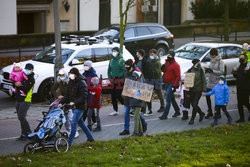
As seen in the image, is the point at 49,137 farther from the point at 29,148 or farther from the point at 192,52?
the point at 192,52

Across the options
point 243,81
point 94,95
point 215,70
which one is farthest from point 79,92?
point 243,81

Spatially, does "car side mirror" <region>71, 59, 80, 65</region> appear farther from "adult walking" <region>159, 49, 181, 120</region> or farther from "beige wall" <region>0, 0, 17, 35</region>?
"beige wall" <region>0, 0, 17, 35</region>

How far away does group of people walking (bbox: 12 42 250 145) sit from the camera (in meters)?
9.48

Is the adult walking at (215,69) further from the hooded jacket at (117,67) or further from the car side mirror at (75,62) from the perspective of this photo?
the car side mirror at (75,62)

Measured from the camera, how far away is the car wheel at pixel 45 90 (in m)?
14.3

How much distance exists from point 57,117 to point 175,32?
24.4 m

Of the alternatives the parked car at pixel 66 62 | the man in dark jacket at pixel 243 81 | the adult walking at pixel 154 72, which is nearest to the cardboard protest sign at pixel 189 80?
the man in dark jacket at pixel 243 81

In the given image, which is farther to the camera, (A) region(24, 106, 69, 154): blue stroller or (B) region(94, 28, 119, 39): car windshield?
(B) region(94, 28, 119, 39): car windshield

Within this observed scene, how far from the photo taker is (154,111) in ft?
43.7

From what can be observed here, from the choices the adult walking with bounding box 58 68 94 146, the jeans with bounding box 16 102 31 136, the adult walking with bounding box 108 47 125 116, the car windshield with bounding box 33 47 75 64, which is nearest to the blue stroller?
the adult walking with bounding box 58 68 94 146

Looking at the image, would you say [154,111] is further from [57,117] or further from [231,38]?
[231,38]

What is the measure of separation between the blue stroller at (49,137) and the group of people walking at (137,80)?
1.29ft

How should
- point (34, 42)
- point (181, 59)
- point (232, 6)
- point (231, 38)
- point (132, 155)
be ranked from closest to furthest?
1. point (132, 155)
2. point (181, 59)
3. point (34, 42)
4. point (231, 38)
5. point (232, 6)

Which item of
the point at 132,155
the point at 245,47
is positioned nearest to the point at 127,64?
the point at 132,155
